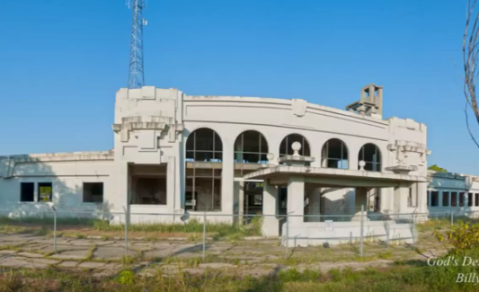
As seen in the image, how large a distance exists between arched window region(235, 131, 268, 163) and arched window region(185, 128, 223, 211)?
133 centimetres

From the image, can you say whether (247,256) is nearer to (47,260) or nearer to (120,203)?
(47,260)

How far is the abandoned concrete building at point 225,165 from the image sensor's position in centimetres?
2153

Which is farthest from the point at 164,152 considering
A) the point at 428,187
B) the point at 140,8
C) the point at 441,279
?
the point at 428,187

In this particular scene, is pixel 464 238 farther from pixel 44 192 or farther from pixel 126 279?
pixel 44 192

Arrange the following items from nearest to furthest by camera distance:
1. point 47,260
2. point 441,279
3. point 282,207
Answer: point 441,279
point 47,260
point 282,207

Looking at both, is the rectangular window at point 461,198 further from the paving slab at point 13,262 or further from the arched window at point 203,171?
the paving slab at point 13,262

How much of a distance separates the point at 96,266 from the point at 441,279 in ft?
32.1

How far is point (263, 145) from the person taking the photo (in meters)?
32.4

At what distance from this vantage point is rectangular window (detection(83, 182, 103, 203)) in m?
28.6

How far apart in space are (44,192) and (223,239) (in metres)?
18.1

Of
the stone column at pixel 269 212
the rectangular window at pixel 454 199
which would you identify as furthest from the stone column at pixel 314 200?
the rectangular window at pixel 454 199

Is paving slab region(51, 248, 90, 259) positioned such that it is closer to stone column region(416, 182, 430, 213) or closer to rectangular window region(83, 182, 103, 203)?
rectangular window region(83, 182, 103, 203)

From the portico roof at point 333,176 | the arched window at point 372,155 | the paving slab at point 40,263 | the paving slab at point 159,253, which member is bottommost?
the paving slab at point 159,253

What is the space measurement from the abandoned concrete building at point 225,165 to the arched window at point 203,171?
9cm
